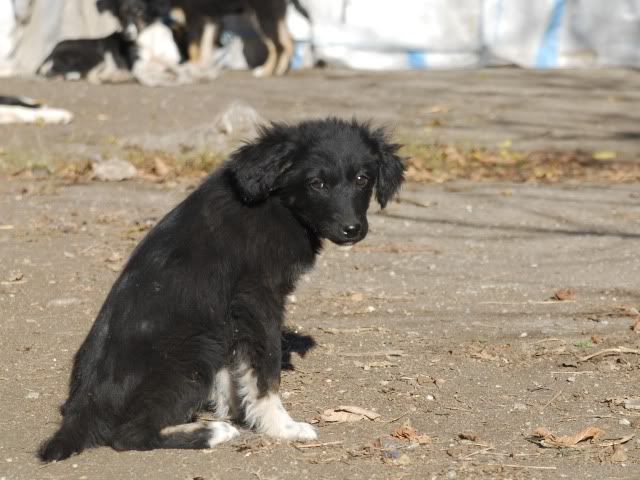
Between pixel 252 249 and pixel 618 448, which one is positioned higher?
pixel 252 249

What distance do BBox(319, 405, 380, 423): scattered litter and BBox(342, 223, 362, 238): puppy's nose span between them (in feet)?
2.79

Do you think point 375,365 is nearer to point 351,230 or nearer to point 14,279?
point 351,230

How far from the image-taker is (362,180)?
516 cm

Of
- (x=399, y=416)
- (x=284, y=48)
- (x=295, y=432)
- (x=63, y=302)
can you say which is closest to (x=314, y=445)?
(x=295, y=432)

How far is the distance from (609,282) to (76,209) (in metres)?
4.58

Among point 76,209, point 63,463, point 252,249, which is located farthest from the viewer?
point 76,209

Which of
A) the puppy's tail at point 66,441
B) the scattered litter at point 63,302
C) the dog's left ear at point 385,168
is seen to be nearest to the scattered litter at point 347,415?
the dog's left ear at point 385,168

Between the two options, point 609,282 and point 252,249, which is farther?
point 609,282

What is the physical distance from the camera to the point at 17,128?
13.2 m

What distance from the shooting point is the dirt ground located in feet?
15.3

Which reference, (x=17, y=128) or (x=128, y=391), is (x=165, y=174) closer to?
(x=17, y=128)

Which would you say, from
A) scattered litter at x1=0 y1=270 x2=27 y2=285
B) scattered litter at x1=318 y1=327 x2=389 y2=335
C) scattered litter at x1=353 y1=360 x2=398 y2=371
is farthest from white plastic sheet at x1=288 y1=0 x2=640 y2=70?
scattered litter at x1=353 y1=360 x2=398 y2=371

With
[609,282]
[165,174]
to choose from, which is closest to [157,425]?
[609,282]

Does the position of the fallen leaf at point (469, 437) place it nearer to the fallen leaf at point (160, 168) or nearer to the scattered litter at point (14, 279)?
the scattered litter at point (14, 279)
